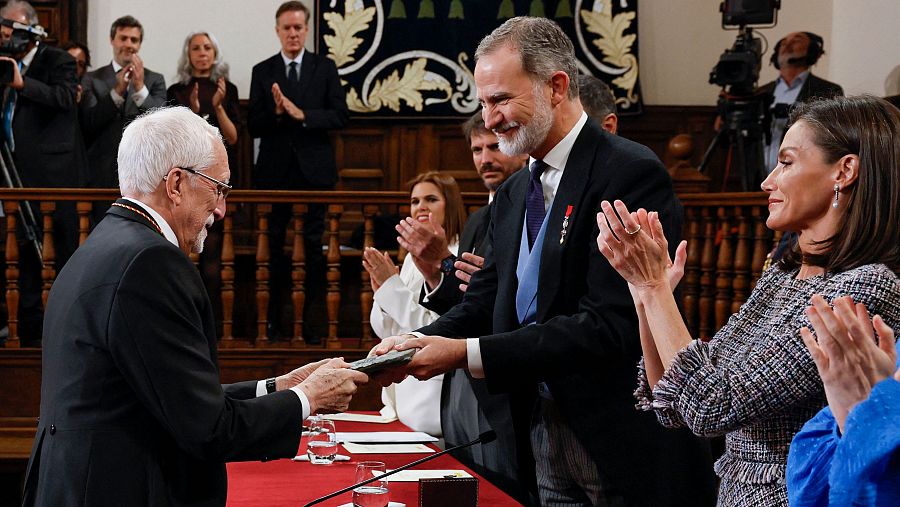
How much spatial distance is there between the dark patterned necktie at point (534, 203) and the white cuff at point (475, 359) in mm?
303

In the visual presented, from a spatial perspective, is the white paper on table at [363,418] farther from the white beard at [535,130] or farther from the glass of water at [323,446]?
the white beard at [535,130]

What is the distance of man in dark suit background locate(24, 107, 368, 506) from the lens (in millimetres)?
1985

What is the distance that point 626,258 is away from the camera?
2068 mm

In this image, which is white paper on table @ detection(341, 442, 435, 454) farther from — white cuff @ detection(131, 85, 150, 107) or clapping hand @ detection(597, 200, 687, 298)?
white cuff @ detection(131, 85, 150, 107)

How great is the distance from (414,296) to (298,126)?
2.65 metres

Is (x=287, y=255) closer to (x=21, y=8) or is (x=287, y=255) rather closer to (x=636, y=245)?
(x=21, y=8)

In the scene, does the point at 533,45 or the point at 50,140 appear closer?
the point at 533,45

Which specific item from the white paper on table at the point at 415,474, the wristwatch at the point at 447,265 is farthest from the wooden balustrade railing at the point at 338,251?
the white paper on table at the point at 415,474

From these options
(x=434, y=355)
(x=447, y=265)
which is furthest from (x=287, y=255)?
(x=434, y=355)

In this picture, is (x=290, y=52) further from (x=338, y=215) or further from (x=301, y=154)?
(x=338, y=215)

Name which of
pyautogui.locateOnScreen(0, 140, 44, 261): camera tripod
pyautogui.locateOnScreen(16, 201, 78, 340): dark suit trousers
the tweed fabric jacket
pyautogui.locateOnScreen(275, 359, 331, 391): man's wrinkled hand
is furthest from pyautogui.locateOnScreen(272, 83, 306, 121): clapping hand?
the tweed fabric jacket

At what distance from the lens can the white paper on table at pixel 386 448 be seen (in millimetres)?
3073

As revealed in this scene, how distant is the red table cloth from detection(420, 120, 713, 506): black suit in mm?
280

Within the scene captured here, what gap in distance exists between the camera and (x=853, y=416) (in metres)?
1.45
